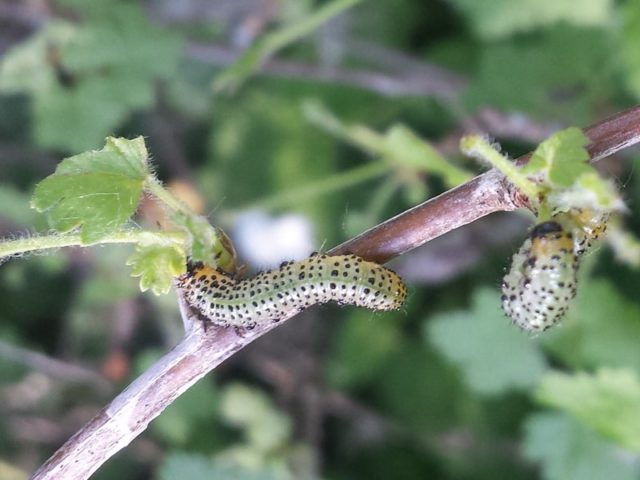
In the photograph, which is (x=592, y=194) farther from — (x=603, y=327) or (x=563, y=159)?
(x=603, y=327)

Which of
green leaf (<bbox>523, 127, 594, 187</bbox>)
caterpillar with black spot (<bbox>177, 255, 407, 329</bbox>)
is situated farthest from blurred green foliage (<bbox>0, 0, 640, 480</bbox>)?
green leaf (<bbox>523, 127, 594, 187</bbox>)

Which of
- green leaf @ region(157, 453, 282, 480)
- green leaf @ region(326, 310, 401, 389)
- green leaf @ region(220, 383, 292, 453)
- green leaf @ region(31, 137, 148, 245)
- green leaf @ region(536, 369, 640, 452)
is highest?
green leaf @ region(326, 310, 401, 389)

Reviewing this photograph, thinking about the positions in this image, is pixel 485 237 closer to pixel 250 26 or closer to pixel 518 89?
pixel 518 89

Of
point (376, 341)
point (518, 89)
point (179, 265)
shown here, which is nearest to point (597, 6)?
point (518, 89)

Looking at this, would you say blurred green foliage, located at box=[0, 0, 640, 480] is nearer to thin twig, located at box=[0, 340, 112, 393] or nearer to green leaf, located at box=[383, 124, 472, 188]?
thin twig, located at box=[0, 340, 112, 393]

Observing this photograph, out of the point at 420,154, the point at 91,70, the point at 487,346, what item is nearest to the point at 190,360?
the point at 420,154

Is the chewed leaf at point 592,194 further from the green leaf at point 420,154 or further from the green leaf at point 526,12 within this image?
the green leaf at point 526,12
